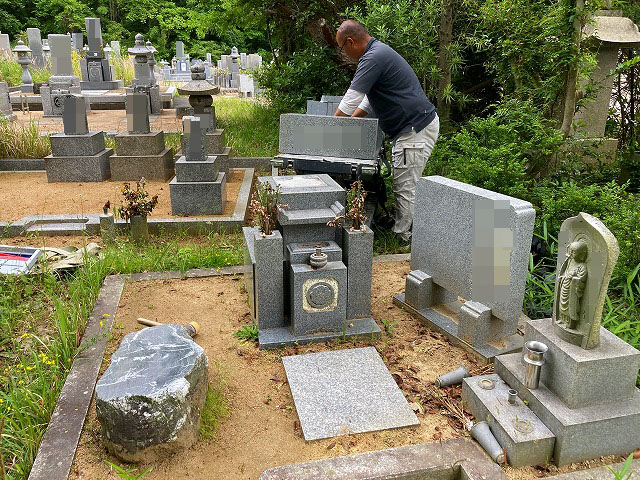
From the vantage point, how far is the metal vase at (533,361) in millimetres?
2857

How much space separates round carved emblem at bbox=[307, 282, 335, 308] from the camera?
12.0 feet

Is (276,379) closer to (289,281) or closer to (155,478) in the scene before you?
(289,281)

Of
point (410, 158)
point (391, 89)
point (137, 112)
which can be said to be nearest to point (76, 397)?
point (410, 158)

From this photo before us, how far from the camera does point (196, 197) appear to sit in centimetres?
663

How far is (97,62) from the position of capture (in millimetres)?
17156

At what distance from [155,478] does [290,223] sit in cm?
179

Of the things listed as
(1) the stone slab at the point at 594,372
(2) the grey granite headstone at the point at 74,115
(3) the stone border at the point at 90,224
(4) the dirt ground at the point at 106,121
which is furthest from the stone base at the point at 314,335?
(4) the dirt ground at the point at 106,121

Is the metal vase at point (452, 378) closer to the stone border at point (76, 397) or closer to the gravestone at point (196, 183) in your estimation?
the stone border at point (76, 397)

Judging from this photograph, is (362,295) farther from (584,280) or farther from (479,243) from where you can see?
(584,280)

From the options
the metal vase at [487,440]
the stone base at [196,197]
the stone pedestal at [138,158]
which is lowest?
the metal vase at [487,440]

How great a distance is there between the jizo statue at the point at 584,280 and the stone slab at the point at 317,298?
140 cm

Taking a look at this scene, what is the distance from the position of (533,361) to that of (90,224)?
486 cm

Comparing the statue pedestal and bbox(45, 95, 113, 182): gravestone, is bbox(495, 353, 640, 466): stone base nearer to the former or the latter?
the statue pedestal

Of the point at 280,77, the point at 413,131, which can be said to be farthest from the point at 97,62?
the point at 413,131
